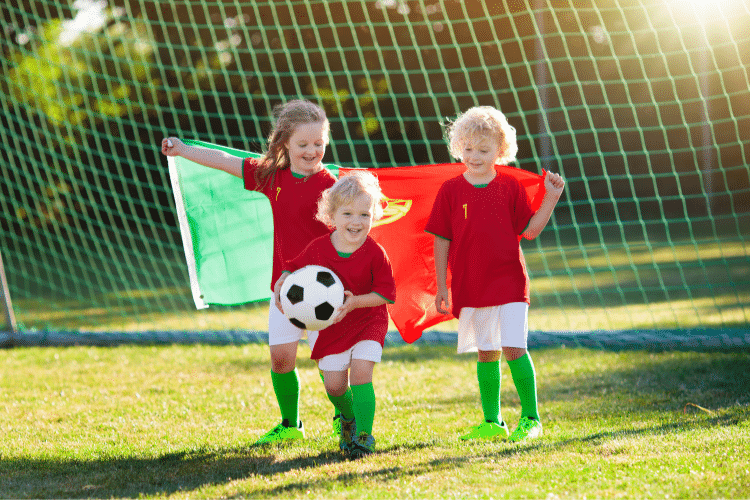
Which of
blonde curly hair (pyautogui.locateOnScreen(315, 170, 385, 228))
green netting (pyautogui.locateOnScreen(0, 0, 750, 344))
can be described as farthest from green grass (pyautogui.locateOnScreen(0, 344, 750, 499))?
green netting (pyautogui.locateOnScreen(0, 0, 750, 344))

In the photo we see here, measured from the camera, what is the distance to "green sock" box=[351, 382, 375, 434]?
3.03 meters

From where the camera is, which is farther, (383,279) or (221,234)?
(221,234)

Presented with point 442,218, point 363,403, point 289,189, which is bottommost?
point 363,403

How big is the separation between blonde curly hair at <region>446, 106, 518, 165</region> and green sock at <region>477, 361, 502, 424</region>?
0.88 m

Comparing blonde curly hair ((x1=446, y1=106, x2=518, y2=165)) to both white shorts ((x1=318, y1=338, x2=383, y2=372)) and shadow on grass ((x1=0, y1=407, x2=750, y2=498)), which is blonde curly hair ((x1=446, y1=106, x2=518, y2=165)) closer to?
white shorts ((x1=318, y1=338, x2=383, y2=372))

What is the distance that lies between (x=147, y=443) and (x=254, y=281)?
0.94m

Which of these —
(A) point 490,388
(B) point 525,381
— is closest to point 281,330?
(A) point 490,388

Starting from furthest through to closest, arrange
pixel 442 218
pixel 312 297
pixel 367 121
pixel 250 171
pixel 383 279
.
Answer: pixel 367 121 → pixel 250 171 → pixel 442 218 → pixel 383 279 → pixel 312 297

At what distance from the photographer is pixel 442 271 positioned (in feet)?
10.8

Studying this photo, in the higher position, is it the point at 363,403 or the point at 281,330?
the point at 281,330

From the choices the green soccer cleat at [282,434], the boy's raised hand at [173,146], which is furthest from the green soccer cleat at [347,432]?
the boy's raised hand at [173,146]

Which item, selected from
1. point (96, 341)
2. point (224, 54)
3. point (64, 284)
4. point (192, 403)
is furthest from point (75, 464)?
point (224, 54)

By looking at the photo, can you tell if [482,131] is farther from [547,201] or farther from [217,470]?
[217,470]

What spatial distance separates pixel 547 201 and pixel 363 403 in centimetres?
111
